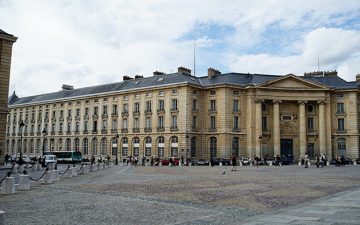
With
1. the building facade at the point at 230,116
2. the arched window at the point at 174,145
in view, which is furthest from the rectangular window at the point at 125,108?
the arched window at the point at 174,145

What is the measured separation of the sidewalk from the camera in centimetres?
916

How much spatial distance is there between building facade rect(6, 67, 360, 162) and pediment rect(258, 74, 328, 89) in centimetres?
17

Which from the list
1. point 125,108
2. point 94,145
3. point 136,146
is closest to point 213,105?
point 136,146

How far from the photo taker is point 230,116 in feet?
209

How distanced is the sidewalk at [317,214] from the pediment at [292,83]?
5399 cm

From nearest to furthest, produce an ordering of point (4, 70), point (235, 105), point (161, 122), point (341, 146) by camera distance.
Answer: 1. point (4, 70)
2. point (161, 122)
3. point (235, 105)
4. point (341, 146)

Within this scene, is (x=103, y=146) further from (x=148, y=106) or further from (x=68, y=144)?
(x=148, y=106)

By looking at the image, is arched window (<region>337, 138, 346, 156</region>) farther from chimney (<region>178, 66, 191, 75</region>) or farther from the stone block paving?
the stone block paving

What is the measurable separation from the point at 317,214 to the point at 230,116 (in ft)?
176

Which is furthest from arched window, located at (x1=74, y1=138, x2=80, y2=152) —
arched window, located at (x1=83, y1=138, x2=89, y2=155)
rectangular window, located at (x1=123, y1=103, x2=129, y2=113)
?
rectangular window, located at (x1=123, y1=103, x2=129, y2=113)

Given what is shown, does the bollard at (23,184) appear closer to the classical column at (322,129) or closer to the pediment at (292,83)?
the pediment at (292,83)

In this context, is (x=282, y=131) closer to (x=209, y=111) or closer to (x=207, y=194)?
(x=209, y=111)

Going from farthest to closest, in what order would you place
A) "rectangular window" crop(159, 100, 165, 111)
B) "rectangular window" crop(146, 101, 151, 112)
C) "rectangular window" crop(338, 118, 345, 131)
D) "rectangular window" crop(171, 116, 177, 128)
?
"rectangular window" crop(338, 118, 345, 131) → "rectangular window" crop(146, 101, 151, 112) → "rectangular window" crop(159, 100, 165, 111) → "rectangular window" crop(171, 116, 177, 128)

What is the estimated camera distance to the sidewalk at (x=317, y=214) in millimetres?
9156
